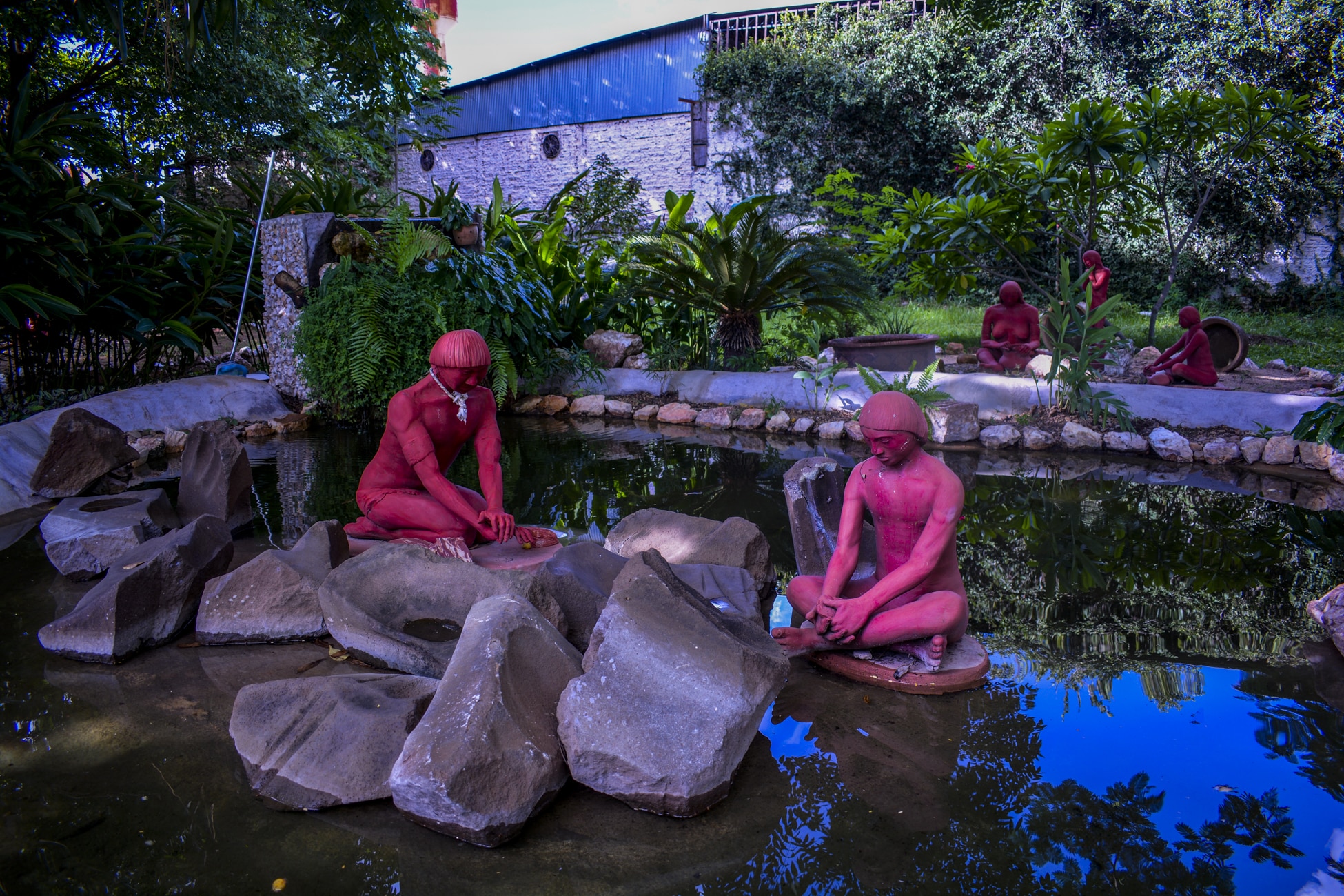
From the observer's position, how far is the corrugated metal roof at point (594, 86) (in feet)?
54.6

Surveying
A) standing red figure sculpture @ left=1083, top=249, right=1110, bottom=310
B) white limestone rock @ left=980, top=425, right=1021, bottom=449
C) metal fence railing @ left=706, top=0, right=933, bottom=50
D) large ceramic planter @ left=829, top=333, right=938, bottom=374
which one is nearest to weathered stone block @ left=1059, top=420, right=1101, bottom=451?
white limestone rock @ left=980, top=425, right=1021, bottom=449

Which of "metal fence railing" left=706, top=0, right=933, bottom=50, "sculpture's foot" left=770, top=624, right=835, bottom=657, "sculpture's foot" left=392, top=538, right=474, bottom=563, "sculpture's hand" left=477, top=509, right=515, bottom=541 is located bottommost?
"sculpture's foot" left=770, top=624, right=835, bottom=657

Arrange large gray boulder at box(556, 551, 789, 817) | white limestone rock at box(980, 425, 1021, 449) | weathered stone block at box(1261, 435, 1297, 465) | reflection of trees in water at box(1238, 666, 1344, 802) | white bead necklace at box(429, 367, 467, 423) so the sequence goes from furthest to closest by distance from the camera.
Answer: white limestone rock at box(980, 425, 1021, 449)
weathered stone block at box(1261, 435, 1297, 465)
white bead necklace at box(429, 367, 467, 423)
reflection of trees in water at box(1238, 666, 1344, 802)
large gray boulder at box(556, 551, 789, 817)

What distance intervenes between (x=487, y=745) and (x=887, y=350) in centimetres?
650

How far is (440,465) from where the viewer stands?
3.70 meters

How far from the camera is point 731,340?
848 cm

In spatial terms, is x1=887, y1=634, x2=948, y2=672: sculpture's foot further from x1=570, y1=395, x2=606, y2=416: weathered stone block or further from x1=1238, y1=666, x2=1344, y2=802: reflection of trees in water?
x1=570, y1=395, x2=606, y2=416: weathered stone block

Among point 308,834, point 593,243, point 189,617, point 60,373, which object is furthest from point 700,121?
point 308,834

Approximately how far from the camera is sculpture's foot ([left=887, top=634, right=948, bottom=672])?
2.64 meters

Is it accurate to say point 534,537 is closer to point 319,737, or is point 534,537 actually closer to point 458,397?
point 458,397

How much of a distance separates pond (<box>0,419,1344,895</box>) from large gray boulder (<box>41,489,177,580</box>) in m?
0.11

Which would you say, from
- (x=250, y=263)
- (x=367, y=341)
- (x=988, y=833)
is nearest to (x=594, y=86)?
(x=250, y=263)

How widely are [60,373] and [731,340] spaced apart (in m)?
5.90

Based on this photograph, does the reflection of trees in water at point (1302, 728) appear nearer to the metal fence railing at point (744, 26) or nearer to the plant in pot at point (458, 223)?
the plant in pot at point (458, 223)
